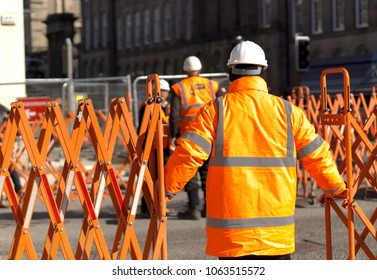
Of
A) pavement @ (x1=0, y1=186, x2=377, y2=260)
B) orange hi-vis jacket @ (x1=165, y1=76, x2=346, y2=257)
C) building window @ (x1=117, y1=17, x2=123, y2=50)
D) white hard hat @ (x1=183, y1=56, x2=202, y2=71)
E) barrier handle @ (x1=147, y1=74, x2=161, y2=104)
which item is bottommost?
pavement @ (x1=0, y1=186, x2=377, y2=260)

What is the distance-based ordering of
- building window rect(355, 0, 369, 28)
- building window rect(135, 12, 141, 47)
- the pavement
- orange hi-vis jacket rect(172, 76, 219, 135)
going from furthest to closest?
1. building window rect(135, 12, 141, 47)
2. building window rect(355, 0, 369, 28)
3. orange hi-vis jacket rect(172, 76, 219, 135)
4. the pavement

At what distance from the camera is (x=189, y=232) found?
12156 mm

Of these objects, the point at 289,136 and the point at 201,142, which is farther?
the point at 289,136

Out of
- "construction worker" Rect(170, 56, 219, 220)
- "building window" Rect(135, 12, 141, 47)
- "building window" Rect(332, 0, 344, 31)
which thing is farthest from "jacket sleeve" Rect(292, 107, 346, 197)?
"building window" Rect(135, 12, 141, 47)

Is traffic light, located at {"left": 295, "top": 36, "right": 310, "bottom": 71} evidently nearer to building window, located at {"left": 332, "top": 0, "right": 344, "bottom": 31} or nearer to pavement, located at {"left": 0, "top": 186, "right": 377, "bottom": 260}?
pavement, located at {"left": 0, "top": 186, "right": 377, "bottom": 260}

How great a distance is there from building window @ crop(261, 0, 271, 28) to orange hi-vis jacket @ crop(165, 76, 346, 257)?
52.7 meters

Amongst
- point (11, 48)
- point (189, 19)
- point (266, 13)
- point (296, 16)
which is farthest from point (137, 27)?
point (11, 48)

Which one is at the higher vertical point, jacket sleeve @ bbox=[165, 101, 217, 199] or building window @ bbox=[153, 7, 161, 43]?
building window @ bbox=[153, 7, 161, 43]

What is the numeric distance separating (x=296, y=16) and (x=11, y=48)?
34668 mm

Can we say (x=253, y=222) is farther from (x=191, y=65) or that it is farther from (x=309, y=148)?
(x=191, y=65)

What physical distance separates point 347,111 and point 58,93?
16.8 meters

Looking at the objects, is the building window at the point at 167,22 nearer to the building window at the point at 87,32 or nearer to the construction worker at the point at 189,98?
the building window at the point at 87,32

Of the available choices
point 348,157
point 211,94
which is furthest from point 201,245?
point 348,157

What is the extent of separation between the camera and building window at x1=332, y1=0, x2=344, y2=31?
52.4 meters
